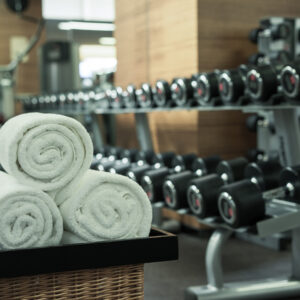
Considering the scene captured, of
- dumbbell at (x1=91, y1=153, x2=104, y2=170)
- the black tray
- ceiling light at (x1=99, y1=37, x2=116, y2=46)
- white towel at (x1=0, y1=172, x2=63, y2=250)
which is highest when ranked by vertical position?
ceiling light at (x1=99, y1=37, x2=116, y2=46)

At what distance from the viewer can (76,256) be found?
99 centimetres

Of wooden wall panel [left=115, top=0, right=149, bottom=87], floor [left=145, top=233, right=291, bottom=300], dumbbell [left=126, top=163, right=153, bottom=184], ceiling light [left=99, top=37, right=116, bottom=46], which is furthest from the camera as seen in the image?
ceiling light [left=99, top=37, right=116, bottom=46]

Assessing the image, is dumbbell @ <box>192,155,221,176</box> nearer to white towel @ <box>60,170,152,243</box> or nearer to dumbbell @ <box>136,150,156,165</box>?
dumbbell @ <box>136,150,156,165</box>

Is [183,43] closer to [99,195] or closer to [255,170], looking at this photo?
[255,170]

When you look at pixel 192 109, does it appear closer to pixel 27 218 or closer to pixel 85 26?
pixel 27 218

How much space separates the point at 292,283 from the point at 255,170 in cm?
50

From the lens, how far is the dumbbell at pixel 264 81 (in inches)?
97.9

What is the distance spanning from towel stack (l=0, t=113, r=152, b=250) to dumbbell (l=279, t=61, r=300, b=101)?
1.42 metres

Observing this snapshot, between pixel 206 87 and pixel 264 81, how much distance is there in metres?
0.41

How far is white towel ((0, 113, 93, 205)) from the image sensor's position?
100 centimetres

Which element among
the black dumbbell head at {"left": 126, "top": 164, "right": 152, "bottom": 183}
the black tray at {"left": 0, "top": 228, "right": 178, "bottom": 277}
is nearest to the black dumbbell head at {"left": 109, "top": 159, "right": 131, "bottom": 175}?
the black dumbbell head at {"left": 126, "top": 164, "right": 152, "bottom": 183}

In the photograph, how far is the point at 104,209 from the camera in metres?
1.02

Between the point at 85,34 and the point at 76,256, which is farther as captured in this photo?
the point at 85,34

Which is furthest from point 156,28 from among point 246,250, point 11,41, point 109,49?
point 109,49
